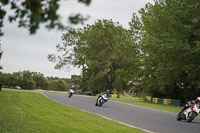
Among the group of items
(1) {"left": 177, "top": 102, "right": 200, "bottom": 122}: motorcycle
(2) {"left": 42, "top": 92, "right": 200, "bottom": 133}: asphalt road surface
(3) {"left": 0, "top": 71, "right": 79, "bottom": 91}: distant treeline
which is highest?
(3) {"left": 0, "top": 71, "right": 79, "bottom": 91}: distant treeline

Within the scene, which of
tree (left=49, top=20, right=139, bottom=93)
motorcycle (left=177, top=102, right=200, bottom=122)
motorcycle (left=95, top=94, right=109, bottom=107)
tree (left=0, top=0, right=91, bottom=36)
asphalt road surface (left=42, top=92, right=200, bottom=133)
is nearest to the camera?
tree (left=0, top=0, right=91, bottom=36)

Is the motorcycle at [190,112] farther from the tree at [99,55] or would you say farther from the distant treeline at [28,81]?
the distant treeline at [28,81]

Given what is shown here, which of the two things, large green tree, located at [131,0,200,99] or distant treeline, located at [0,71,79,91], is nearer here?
large green tree, located at [131,0,200,99]

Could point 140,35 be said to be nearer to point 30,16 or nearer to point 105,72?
point 105,72

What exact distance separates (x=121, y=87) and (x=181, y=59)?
3535 cm

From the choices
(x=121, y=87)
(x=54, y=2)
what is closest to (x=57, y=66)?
(x=121, y=87)

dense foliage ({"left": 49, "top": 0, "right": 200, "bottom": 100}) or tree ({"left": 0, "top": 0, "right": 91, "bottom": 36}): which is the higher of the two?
dense foliage ({"left": 49, "top": 0, "right": 200, "bottom": 100})

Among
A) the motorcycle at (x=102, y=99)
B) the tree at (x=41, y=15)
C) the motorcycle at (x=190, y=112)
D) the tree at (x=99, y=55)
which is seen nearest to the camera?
the tree at (x=41, y=15)

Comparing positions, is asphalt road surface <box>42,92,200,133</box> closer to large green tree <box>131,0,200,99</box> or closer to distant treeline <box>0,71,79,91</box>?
large green tree <box>131,0,200,99</box>

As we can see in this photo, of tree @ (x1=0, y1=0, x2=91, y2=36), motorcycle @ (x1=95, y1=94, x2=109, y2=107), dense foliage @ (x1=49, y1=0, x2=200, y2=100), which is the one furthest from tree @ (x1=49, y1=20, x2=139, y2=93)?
tree @ (x1=0, y1=0, x2=91, y2=36)

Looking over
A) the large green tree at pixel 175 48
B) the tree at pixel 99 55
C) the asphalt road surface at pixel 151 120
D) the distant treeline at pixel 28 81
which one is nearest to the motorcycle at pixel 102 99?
the asphalt road surface at pixel 151 120

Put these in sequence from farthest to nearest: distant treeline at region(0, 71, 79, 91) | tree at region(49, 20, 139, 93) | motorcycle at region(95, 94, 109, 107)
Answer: distant treeline at region(0, 71, 79, 91) → tree at region(49, 20, 139, 93) → motorcycle at region(95, 94, 109, 107)

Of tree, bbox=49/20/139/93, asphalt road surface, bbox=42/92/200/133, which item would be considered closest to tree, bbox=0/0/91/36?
asphalt road surface, bbox=42/92/200/133

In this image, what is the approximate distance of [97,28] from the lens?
7575 cm
